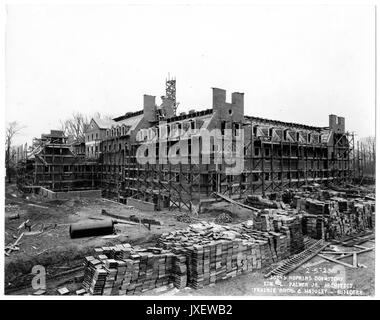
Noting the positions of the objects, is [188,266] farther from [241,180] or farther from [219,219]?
[241,180]

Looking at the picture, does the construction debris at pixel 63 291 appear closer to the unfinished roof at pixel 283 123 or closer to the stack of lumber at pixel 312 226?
the stack of lumber at pixel 312 226

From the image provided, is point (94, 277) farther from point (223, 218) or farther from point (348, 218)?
point (348, 218)

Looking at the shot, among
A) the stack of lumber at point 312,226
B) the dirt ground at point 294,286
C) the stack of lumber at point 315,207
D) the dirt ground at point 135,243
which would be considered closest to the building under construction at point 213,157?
the dirt ground at point 135,243

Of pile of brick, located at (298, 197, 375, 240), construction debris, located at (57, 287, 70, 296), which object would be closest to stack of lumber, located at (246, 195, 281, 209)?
pile of brick, located at (298, 197, 375, 240)

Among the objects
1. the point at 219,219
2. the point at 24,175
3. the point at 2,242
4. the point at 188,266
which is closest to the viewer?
the point at 2,242

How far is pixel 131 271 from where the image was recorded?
11797mm

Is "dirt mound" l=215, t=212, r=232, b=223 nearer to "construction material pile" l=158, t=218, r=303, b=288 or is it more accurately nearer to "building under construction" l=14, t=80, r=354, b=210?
"building under construction" l=14, t=80, r=354, b=210

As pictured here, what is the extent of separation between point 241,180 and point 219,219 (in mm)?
8452

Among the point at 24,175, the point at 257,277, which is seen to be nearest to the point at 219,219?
the point at 257,277

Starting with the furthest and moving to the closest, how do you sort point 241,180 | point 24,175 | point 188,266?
point 24,175 → point 241,180 → point 188,266

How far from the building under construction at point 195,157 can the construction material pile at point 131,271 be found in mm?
13184

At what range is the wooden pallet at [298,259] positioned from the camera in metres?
13.9

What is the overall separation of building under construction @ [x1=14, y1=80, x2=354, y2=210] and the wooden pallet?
1108 centimetres

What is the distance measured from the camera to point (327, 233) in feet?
61.8
